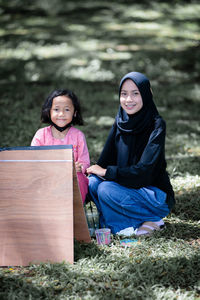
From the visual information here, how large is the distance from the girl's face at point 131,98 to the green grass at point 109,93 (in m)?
1.12

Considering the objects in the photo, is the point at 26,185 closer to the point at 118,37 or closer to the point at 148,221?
the point at 148,221

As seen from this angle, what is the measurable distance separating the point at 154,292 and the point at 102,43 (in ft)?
41.5

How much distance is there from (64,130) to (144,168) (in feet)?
2.67

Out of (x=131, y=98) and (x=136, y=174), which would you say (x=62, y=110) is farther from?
(x=136, y=174)

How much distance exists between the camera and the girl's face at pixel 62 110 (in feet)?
11.5

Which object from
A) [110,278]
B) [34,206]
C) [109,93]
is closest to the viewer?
[110,278]

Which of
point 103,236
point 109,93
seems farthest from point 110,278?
point 109,93

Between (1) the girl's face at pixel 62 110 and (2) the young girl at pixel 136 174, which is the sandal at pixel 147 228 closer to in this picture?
(2) the young girl at pixel 136 174

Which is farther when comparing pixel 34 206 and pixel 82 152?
pixel 82 152

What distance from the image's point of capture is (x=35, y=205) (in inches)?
113

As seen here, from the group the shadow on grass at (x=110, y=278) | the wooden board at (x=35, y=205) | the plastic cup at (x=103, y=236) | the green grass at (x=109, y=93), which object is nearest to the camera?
the shadow on grass at (x=110, y=278)

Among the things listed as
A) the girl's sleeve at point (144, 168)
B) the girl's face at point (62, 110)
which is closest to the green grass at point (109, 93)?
the girl's sleeve at point (144, 168)

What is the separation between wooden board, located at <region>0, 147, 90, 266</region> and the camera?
9.36 feet

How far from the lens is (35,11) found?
1864 centimetres
